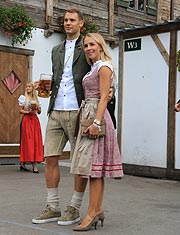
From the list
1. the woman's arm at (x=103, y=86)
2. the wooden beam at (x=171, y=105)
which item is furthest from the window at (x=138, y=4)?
the woman's arm at (x=103, y=86)

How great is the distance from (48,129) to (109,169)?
2.44ft

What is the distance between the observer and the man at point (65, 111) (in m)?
4.98

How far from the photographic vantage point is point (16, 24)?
11.2 m

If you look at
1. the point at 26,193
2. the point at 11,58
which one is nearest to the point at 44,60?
the point at 11,58

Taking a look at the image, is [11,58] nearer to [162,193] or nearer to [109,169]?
[162,193]

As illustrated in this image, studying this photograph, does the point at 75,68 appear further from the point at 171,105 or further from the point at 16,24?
the point at 16,24

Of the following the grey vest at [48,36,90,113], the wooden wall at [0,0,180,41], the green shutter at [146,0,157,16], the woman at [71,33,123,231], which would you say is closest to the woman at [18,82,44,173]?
the wooden wall at [0,0,180,41]

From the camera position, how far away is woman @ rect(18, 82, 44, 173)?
9797 mm

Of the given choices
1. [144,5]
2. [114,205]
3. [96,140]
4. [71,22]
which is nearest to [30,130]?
[114,205]

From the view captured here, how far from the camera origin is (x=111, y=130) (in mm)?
4852

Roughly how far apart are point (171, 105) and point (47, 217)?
14.6 ft

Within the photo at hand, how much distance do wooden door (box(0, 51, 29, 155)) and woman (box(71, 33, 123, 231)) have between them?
22.2ft

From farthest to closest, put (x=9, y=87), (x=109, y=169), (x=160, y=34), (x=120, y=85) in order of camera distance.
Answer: (x=9, y=87) < (x=120, y=85) < (x=160, y=34) < (x=109, y=169)

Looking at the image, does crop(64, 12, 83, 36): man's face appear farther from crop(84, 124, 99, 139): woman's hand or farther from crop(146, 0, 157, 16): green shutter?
crop(146, 0, 157, 16): green shutter
